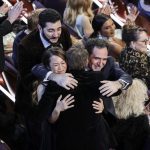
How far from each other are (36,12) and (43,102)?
136cm

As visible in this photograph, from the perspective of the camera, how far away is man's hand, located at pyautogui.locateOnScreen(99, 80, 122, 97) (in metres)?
3.07

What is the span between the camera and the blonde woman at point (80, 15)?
516 cm

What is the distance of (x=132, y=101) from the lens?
355 centimetres

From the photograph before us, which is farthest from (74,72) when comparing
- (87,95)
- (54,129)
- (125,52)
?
(125,52)

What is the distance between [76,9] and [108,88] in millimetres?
2366

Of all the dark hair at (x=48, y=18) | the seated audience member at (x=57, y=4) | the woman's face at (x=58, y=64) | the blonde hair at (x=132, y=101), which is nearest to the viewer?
the woman's face at (x=58, y=64)

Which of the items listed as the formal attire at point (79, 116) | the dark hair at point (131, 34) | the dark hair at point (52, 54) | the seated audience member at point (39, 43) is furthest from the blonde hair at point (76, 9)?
the formal attire at point (79, 116)

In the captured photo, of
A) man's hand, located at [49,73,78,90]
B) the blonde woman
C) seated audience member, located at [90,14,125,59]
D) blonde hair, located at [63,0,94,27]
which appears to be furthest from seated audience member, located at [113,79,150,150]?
blonde hair, located at [63,0,94,27]

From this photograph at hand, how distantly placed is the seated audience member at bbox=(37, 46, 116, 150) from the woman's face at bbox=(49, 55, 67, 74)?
0.27ft

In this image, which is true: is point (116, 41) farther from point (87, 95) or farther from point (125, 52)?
point (87, 95)

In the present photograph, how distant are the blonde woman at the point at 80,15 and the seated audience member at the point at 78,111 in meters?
1.97

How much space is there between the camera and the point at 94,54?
132 inches

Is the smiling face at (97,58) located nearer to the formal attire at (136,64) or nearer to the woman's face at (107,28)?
the formal attire at (136,64)

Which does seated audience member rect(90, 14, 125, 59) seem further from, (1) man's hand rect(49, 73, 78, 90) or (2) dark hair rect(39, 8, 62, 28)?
(1) man's hand rect(49, 73, 78, 90)
